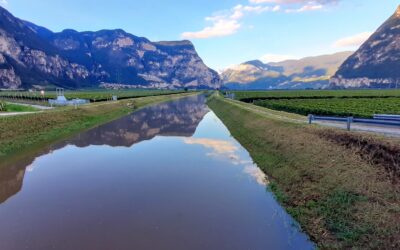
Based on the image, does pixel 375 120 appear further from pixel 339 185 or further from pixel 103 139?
pixel 103 139

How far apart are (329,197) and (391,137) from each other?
7107mm

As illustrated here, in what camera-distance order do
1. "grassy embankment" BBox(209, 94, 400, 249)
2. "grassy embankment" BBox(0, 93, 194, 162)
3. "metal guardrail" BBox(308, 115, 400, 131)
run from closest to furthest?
"grassy embankment" BBox(209, 94, 400, 249), "metal guardrail" BBox(308, 115, 400, 131), "grassy embankment" BBox(0, 93, 194, 162)

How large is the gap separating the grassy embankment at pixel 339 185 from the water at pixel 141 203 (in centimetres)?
99

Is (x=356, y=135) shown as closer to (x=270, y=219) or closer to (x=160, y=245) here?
(x=270, y=219)

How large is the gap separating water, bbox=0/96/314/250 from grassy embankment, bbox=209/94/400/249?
0.99 m

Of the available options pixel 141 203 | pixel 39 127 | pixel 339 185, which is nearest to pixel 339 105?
pixel 339 185

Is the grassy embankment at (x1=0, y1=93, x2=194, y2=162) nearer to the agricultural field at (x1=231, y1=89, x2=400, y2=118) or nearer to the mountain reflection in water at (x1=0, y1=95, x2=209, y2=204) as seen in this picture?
the mountain reflection in water at (x1=0, y1=95, x2=209, y2=204)

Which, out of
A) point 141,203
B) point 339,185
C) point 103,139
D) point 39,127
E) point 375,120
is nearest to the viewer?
point 339,185

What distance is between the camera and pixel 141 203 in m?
16.9

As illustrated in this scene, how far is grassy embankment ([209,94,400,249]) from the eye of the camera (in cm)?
1223

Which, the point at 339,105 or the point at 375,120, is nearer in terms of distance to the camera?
the point at 375,120

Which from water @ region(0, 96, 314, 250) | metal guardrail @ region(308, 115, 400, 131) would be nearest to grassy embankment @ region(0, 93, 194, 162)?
water @ region(0, 96, 314, 250)

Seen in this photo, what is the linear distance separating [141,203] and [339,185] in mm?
10345

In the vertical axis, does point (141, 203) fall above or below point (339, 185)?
below
